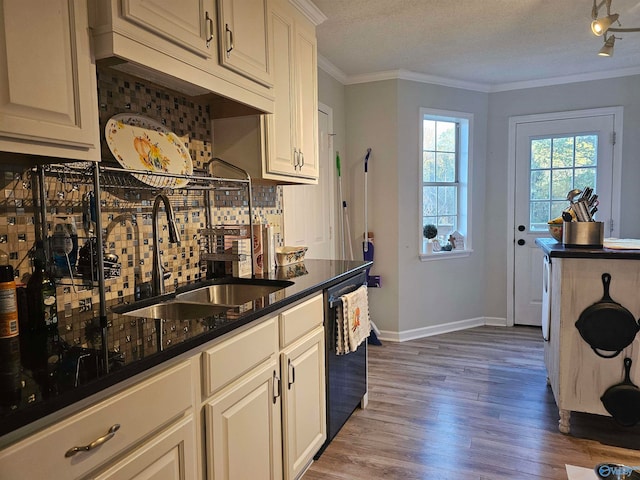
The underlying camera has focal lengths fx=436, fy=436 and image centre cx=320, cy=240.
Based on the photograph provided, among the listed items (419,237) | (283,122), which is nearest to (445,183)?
(419,237)

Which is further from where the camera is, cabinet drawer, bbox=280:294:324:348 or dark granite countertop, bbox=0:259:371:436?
cabinet drawer, bbox=280:294:324:348

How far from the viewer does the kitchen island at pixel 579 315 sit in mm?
2246

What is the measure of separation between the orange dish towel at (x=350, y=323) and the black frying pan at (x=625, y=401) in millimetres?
1331

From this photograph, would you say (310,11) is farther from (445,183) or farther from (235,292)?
(445,183)

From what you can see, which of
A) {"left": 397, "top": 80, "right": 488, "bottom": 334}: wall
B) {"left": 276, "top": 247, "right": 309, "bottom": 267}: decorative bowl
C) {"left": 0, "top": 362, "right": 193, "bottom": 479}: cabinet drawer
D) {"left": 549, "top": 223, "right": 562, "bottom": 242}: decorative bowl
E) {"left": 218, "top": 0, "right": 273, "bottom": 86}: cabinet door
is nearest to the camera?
{"left": 0, "top": 362, "right": 193, "bottom": 479}: cabinet drawer

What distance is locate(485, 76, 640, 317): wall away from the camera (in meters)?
3.93

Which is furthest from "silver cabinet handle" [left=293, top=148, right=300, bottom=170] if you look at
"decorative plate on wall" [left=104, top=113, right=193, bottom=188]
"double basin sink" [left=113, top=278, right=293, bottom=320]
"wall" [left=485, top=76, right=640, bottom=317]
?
"wall" [left=485, top=76, right=640, bottom=317]

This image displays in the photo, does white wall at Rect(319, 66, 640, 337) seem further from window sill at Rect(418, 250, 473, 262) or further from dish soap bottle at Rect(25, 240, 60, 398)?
dish soap bottle at Rect(25, 240, 60, 398)

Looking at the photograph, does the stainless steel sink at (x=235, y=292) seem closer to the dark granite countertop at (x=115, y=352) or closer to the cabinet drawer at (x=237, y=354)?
the dark granite countertop at (x=115, y=352)

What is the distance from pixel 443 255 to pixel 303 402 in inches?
106

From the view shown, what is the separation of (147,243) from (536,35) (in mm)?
2961

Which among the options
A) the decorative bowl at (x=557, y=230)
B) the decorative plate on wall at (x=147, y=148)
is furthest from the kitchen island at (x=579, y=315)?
the decorative plate on wall at (x=147, y=148)

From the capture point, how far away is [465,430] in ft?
7.99

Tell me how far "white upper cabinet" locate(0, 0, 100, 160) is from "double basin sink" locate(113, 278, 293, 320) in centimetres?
66
